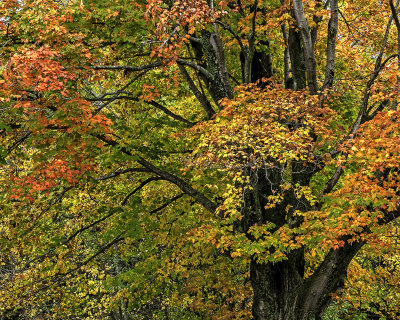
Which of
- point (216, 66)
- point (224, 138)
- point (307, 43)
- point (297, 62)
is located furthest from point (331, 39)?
point (224, 138)

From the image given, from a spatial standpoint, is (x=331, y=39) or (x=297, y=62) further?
(x=297, y=62)

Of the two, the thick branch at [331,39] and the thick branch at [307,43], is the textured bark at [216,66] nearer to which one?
the thick branch at [307,43]

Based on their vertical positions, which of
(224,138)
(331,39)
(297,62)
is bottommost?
(224,138)

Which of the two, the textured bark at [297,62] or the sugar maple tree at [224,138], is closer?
the sugar maple tree at [224,138]

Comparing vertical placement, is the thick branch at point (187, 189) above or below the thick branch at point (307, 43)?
below

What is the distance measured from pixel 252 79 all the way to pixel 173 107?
6.06 meters

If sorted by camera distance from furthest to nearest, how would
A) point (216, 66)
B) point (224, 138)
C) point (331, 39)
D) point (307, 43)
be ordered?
point (216, 66), point (331, 39), point (307, 43), point (224, 138)

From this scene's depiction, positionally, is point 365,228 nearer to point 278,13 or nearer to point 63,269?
point 278,13

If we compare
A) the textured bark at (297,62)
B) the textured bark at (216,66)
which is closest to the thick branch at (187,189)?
the textured bark at (216,66)

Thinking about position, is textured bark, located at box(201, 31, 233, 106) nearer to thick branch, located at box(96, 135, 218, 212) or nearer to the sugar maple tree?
the sugar maple tree

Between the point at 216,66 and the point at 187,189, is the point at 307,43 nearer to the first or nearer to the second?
the point at 216,66

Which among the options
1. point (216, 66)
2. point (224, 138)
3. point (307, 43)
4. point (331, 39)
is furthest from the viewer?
point (216, 66)

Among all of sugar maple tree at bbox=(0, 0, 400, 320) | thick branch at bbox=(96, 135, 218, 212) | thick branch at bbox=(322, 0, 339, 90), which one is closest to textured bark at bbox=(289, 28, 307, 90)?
sugar maple tree at bbox=(0, 0, 400, 320)

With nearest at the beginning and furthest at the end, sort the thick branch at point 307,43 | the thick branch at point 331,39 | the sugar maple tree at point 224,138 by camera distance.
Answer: the sugar maple tree at point 224,138 → the thick branch at point 307,43 → the thick branch at point 331,39
